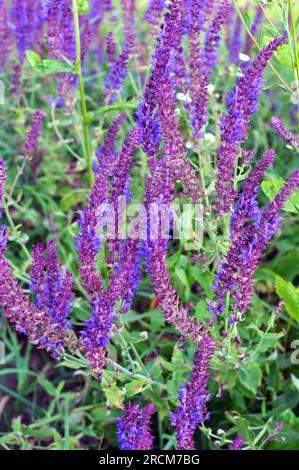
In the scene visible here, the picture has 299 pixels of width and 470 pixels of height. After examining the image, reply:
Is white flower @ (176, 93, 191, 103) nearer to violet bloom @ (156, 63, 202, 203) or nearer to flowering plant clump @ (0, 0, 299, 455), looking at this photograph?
flowering plant clump @ (0, 0, 299, 455)

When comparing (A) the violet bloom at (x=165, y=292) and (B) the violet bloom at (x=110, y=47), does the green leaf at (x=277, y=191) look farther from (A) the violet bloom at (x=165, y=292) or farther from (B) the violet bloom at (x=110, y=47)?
(B) the violet bloom at (x=110, y=47)

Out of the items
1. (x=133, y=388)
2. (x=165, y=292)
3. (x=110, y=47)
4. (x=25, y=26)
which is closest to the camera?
(x=165, y=292)

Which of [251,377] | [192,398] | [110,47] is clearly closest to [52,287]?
[192,398]

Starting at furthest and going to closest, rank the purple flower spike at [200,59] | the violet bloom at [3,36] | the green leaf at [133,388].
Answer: the violet bloom at [3,36]
the purple flower spike at [200,59]
the green leaf at [133,388]

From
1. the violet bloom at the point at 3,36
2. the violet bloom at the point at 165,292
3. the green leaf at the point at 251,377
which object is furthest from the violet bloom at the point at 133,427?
the violet bloom at the point at 3,36

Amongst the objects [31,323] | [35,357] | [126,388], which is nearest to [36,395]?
[35,357]

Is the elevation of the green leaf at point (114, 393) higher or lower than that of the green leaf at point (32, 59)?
lower

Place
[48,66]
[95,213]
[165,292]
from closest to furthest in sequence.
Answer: [95,213] → [165,292] → [48,66]

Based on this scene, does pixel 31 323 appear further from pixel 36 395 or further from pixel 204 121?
pixel 36 395

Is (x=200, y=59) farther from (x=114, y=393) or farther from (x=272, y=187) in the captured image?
(x=114, y=393)

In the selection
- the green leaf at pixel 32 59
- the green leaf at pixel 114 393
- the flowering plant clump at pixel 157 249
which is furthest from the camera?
the green leaf at pixel 32 59
